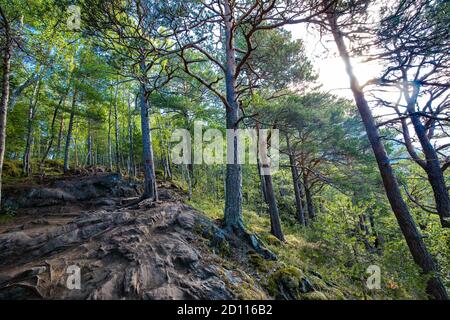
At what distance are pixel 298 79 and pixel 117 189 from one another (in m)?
9.61

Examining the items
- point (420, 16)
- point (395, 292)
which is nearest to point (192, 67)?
point (420, 16)

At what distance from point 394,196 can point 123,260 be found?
244 inches

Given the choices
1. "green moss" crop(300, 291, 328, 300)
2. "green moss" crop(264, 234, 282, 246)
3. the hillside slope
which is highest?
the hillside slope

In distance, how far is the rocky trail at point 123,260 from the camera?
8.79 ft

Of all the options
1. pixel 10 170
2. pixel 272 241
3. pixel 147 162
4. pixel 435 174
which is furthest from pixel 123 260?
pixel 10 170

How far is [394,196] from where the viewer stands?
15.7ft

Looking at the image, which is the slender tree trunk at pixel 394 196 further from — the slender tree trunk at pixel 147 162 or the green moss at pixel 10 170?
the green moss at pixel 10 170

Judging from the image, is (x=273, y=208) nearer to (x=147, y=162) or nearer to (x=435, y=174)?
(x=435, y=174)

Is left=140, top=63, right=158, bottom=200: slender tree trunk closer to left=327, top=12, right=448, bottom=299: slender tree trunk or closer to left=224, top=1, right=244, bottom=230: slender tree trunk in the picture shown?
left=224, top=1, right=244, bottom=230: slender tree trunk

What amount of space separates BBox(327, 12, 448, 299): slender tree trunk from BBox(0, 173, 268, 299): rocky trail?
385 centimetres

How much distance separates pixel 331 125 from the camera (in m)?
9.29

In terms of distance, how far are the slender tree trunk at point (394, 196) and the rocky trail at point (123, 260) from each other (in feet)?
12.6

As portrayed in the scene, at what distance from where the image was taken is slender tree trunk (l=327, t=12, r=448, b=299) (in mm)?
4168

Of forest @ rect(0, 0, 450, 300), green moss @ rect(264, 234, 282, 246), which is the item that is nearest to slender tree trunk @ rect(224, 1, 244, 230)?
forest @ rect(0, 0, 450, 300)
